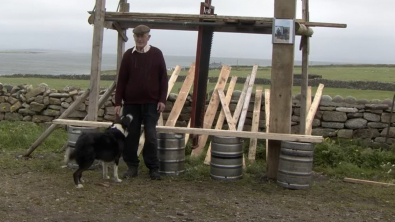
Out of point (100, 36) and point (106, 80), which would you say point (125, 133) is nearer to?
point (100, 36)

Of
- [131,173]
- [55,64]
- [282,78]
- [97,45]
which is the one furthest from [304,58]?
[55,64]

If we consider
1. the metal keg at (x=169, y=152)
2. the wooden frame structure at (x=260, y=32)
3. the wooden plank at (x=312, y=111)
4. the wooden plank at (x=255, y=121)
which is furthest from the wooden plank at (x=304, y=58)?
the metal keg at (x=169, y=152)

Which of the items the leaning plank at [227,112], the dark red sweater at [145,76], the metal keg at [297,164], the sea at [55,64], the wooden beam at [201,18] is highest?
the sea at [55,64]

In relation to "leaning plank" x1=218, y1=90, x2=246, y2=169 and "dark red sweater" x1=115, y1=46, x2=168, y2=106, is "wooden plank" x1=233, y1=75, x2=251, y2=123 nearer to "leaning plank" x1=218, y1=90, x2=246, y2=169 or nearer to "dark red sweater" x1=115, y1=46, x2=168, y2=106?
"leaning plank" x1=218, y1=90, x2=246, y2=169

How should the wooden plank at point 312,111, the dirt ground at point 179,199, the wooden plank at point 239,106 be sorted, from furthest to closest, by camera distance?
1. the wooden plank at point 239,106
2. the wooden plank at point 312,111
3. the dirt ground at point 179,199

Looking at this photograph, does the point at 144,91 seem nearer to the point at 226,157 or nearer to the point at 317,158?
the point at 226,157

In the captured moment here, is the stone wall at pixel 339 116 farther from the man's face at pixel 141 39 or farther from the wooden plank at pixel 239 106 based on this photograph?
the man's face at pixel 141 39

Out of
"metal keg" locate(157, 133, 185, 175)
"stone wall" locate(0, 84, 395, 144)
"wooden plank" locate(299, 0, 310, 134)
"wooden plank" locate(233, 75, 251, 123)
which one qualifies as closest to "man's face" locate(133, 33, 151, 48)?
"metal keg" locate(157, 133, 185, 175)

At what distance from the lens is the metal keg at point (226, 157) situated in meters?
7.17

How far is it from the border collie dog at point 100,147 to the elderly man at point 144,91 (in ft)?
0.82

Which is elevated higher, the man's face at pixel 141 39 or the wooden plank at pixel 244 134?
the man's face at pixel 141 39

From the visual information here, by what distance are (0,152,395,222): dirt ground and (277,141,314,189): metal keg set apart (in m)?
0.13

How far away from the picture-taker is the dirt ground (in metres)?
5.58

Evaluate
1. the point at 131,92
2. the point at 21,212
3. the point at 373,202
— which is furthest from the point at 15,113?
the point at 373,202
